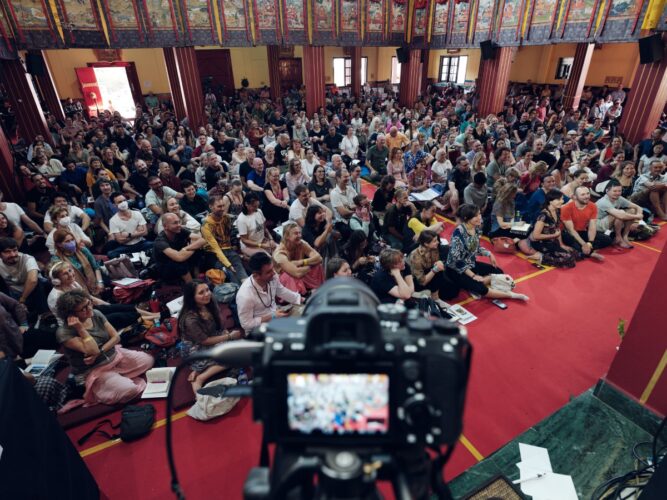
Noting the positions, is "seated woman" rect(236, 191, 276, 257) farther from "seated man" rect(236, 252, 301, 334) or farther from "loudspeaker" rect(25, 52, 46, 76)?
"loudspeaker" rect(25, 52, 46, 76)

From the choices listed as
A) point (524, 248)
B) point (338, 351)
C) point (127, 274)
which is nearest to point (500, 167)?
point (524, 248)

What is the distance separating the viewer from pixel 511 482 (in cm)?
273

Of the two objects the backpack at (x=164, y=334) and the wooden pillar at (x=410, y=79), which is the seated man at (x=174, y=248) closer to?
the backpack at (x=164, y=334)

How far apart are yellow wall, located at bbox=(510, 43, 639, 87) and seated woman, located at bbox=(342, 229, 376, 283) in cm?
1892

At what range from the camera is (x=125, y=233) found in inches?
221

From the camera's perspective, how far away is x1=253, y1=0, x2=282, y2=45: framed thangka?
466 inches

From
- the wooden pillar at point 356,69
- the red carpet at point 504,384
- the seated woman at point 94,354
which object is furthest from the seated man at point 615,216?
the wooden pillar at point 356,69

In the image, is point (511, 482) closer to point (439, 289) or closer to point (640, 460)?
point (640, 460)

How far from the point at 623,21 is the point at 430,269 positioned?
9.62 m

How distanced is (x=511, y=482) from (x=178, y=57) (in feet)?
42.9

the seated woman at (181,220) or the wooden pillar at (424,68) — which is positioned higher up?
the wooden pillar at (424,68)

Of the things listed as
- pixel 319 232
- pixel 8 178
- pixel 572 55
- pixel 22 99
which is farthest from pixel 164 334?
pixel 572 55

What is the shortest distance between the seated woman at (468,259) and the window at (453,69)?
2171 centimetres

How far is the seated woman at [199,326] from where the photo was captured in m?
3.47
